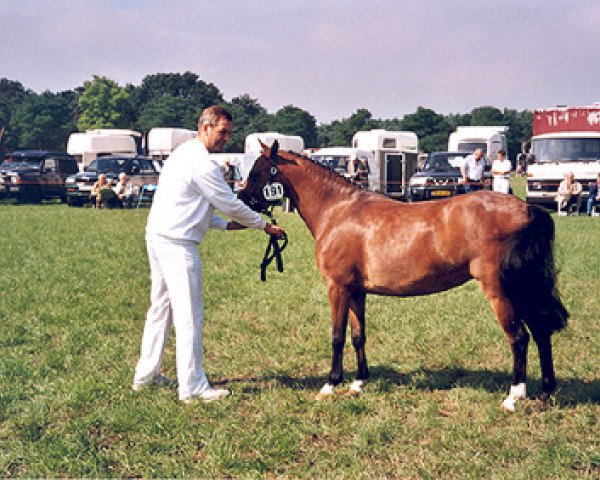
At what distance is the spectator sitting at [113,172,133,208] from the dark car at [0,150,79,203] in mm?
4241

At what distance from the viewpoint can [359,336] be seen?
19.0 ft

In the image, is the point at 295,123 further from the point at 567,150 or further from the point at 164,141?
the point at 567,150

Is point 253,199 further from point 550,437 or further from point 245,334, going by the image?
point 550,437

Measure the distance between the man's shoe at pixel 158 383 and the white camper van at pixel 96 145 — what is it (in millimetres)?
33289

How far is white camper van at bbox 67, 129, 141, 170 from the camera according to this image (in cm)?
3753

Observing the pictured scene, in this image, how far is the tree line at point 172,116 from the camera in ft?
274

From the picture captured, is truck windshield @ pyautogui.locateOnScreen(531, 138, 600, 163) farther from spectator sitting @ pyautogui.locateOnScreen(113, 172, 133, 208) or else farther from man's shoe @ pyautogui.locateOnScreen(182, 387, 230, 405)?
man's shoe @ pyautogui.locateOnScreen(182, 387, 230, 405)

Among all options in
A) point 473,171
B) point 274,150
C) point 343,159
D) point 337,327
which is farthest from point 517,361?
point 343,159

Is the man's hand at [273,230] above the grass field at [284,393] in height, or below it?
above

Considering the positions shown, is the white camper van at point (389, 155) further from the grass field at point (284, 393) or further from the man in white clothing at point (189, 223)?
the man in white clothing at point (189, 223)

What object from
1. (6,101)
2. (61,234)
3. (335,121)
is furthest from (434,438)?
(335,121)

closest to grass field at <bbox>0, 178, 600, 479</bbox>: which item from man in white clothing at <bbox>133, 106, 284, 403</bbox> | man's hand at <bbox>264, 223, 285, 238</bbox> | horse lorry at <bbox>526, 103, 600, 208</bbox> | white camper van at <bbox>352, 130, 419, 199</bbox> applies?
man in white clothing at <bbox>133, 106, 284, 403</bbox>

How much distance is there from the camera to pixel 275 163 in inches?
226

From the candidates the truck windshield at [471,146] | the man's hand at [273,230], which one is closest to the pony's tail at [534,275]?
the man's hand at [273,230]
